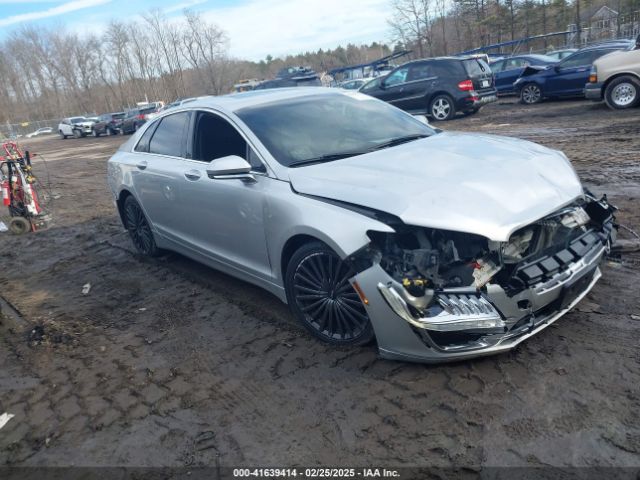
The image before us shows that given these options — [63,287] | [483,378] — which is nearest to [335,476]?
[483,378]

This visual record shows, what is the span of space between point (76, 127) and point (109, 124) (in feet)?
18.2

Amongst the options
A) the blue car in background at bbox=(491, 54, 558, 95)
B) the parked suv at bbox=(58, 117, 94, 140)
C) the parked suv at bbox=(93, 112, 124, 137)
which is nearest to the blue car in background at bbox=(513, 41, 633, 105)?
the blue car in background at bbox=(491, 54, 558, 95)

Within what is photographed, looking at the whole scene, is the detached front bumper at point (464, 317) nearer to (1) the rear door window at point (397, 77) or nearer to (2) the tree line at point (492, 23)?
(1) the rear door window at point (397, 77)

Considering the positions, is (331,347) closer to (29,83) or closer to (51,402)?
(51,402)

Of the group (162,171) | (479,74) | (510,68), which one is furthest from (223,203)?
(510,68)

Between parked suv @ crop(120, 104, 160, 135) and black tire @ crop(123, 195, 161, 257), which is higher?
parked suv @ crop(120, 104, 160, 135)

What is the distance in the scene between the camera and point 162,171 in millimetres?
5047

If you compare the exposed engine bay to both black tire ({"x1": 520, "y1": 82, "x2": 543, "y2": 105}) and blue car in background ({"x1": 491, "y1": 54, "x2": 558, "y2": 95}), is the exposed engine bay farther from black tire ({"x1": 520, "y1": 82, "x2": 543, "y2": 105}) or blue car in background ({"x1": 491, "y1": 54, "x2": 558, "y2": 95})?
blue car in background ({"x1": 491, "y1": 54, "x2": 558, "y2": 95})

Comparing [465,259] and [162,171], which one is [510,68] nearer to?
[162,171]

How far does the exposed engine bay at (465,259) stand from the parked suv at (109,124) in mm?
32849

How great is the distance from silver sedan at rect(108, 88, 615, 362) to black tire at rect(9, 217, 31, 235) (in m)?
5.17

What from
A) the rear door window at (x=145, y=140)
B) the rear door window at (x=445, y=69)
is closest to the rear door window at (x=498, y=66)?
the rear door window at (x=445, y=69)

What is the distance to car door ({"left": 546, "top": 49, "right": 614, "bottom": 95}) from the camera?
47.7ft

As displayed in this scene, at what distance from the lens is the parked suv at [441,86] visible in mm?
14641
